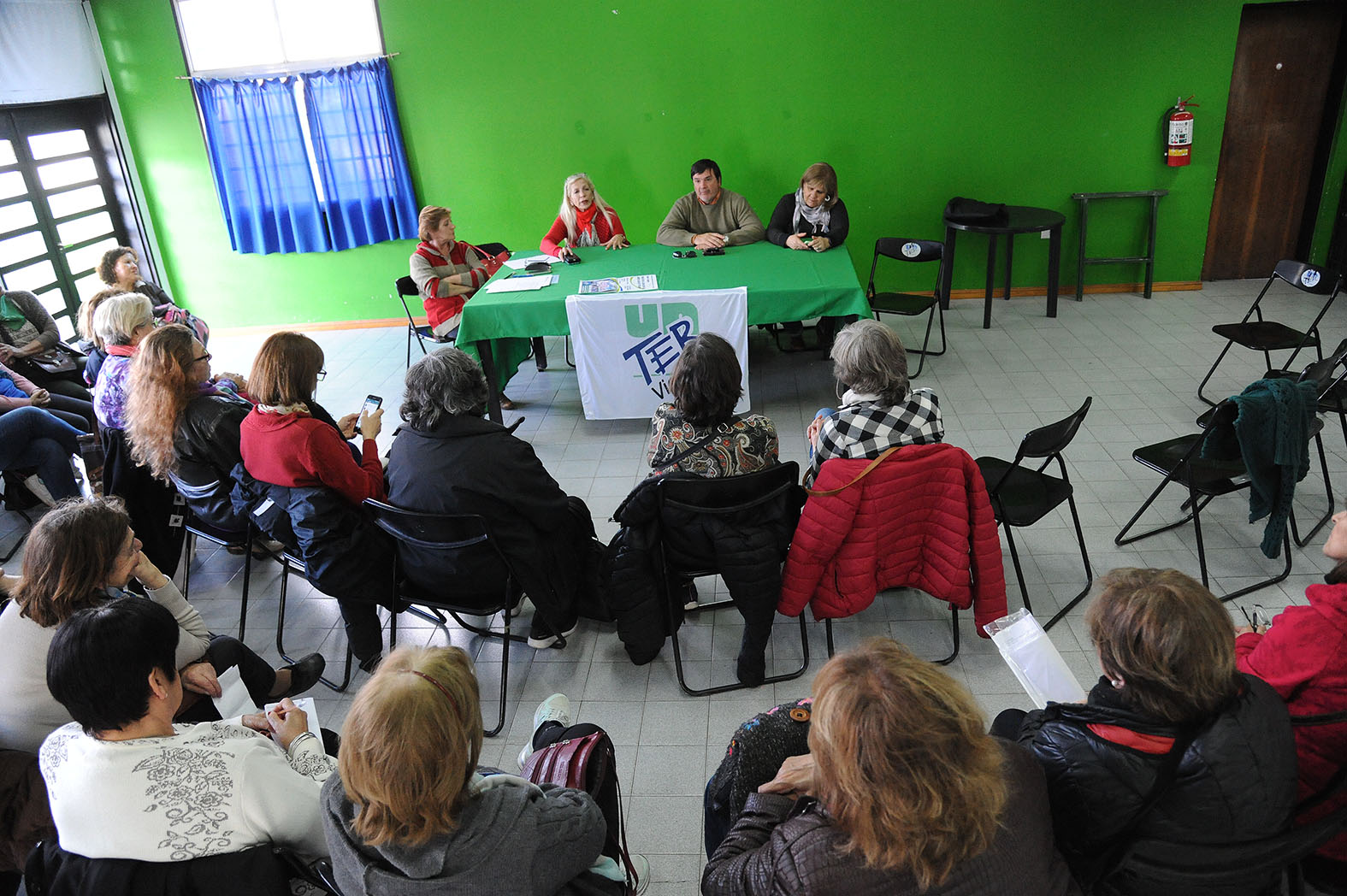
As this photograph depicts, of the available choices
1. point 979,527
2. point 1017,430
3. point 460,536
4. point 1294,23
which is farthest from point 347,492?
point 1294,23

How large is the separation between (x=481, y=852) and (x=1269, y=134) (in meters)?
7.51

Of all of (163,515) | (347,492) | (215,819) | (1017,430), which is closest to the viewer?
(215,819)

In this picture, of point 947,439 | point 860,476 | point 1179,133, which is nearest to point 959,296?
point 1179,133

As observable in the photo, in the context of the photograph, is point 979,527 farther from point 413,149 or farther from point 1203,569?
point 413,149

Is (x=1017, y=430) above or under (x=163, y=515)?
under

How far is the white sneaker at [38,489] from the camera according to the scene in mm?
4254

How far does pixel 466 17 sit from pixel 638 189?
1738mm

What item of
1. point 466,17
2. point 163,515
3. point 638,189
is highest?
point 466,17

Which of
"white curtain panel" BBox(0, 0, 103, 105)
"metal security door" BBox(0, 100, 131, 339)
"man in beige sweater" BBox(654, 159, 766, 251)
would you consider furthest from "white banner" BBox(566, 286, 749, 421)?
"white curtain panel" BBox(0, 0, 103, 105)

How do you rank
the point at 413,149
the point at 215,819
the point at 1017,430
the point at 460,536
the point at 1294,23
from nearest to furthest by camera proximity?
the point at 215,819
the point at 460,536
the point at 1017,430
the point at 1294,23
the point at 413,149

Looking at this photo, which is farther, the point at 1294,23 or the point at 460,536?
the point at 1294,23

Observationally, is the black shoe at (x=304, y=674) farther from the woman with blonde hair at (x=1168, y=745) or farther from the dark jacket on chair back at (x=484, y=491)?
the woman with blonde hair at (x=1168, y=745)

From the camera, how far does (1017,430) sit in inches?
178

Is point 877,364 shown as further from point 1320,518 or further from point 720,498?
point 1320,518
